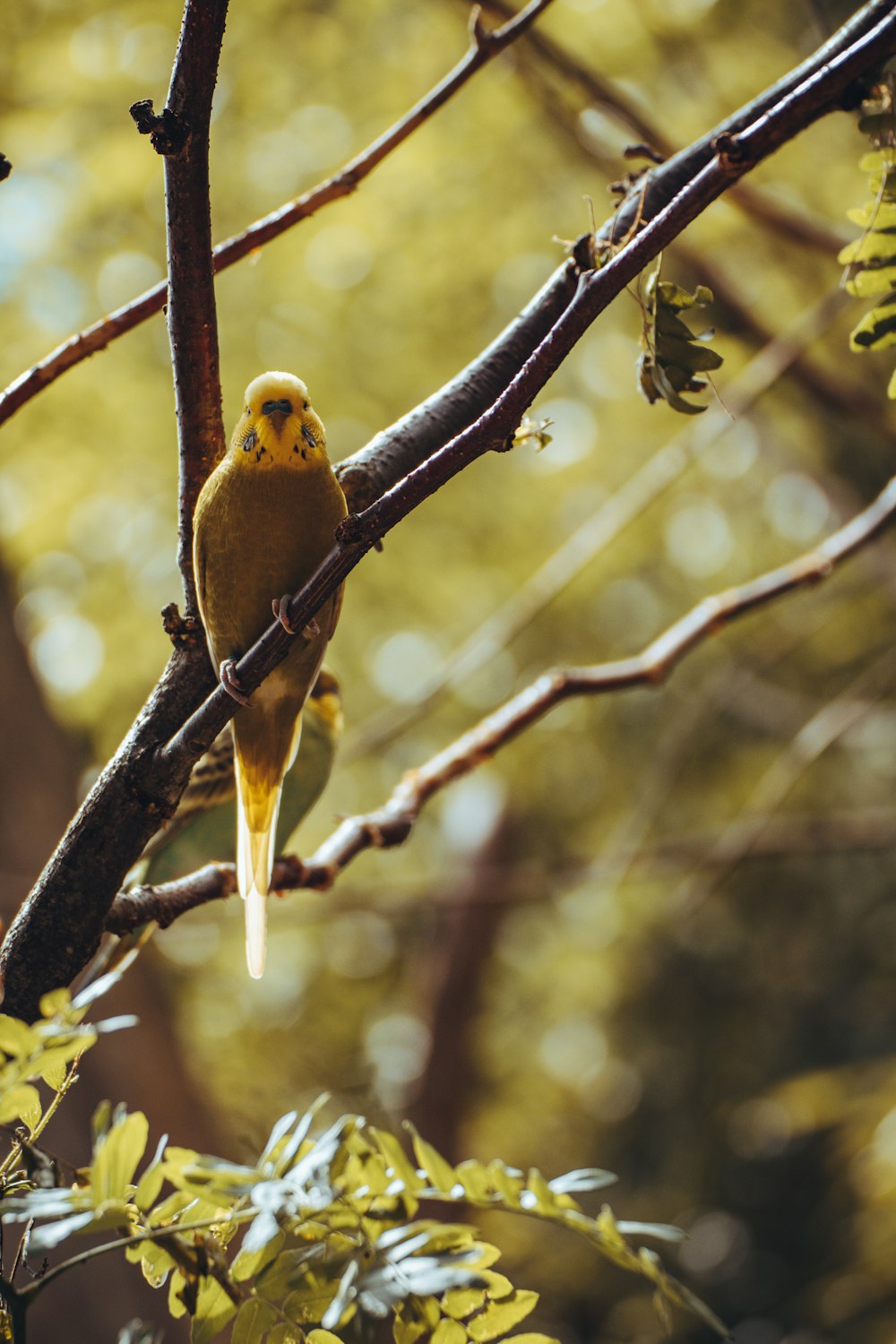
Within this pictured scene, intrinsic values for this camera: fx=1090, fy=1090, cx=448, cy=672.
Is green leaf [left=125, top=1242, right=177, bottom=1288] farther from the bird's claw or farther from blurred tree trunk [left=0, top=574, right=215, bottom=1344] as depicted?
blurred tree trunk [left=0, top=574, right=215, bottom=1344]

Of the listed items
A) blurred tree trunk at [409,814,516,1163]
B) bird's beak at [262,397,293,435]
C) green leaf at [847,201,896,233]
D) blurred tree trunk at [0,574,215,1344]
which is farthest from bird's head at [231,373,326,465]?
blurred tree trunk at [409,814,516,1163]

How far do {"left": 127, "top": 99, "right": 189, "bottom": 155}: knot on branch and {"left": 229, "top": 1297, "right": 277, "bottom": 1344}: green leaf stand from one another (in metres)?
0.79

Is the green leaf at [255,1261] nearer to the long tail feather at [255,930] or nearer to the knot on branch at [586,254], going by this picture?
the long tail feather at [255,930]

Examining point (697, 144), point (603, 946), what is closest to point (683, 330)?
point (697, 144)

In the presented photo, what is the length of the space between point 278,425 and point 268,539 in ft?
0.43

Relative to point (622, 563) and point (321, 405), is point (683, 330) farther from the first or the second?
point (622, 563)

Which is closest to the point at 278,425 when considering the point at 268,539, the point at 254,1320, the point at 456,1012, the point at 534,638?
the point at 268,539

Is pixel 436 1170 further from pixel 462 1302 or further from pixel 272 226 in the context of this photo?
pixel 272 226

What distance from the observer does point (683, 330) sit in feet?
3.01

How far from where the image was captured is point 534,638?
454 centimetres

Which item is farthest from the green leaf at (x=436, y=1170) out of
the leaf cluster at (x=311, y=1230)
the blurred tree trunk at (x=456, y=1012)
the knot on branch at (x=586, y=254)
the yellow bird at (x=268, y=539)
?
the blurred tree trunk at (x=456, y=1012)

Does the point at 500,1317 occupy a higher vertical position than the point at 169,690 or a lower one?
lower

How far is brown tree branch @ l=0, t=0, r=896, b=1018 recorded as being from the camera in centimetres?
74

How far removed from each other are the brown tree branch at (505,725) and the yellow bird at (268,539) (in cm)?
18
